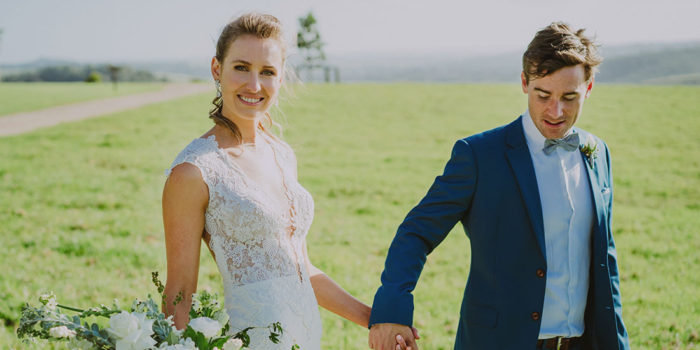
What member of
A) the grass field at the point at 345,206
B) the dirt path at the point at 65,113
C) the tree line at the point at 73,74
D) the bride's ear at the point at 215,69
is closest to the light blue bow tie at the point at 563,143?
the grass field at the point at 345,206

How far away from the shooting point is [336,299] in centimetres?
324

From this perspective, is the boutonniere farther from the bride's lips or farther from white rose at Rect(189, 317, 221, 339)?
white rose at Rect(189, 317, 221, 339)

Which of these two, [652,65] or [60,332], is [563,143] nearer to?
[60,332]

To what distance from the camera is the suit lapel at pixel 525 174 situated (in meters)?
2.76

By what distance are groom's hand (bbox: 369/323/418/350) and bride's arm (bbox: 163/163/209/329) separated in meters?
0.93

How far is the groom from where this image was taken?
2770mm

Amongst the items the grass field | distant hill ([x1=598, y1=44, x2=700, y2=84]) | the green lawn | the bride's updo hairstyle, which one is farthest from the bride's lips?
distant hill ([x1=598, y1=44, x2=700, y2=84])

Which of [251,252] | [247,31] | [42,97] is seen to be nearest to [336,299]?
[251,252]

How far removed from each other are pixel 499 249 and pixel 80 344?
1.95 m

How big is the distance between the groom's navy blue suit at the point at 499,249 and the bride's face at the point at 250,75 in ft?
3.22

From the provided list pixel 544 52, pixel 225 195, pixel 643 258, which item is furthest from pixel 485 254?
pixel 643 258

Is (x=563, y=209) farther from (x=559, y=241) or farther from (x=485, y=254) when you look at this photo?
(x=485, y=254)

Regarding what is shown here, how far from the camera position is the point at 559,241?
9.32 ft

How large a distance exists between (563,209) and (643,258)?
636 centimetres
